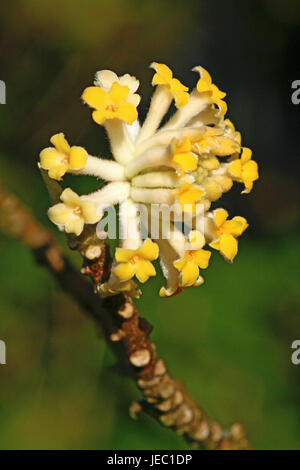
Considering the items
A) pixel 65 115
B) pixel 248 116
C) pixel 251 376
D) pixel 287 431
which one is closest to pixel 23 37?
pixel 65 115

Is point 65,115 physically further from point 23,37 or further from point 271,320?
point 271,320

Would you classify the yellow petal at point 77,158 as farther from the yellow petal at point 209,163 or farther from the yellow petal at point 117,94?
the yellow petal at point 209,163

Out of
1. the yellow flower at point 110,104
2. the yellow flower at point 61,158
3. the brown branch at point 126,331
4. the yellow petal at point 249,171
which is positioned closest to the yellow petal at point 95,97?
the yellow flower at point 110,104

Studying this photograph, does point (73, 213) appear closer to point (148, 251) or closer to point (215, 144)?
point (148, 251)

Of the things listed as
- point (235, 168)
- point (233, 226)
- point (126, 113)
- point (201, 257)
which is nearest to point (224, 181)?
point (235, 168)

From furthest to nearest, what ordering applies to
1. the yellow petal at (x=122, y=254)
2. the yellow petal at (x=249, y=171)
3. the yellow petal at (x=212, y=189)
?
the yellow petal at (x=249, y=171), the yellow petal at (x=212, y=189), the yellow petal at (x=122, y=254)

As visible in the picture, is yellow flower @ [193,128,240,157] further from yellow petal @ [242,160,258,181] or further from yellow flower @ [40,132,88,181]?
yellow flower @ [40,132,88,181]

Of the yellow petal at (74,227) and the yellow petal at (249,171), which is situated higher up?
the yellow petal at (249,171)

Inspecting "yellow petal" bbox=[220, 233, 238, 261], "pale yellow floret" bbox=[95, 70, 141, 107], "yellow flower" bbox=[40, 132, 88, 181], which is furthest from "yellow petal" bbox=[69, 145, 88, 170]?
"yellow petal" bbox=[220, 233, 238, 261]
